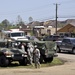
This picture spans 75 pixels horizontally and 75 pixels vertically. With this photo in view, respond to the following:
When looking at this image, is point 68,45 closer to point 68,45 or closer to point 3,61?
point 68,45

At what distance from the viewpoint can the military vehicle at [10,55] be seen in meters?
25.1

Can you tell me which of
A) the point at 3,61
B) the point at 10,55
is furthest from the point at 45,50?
the point at 3,61

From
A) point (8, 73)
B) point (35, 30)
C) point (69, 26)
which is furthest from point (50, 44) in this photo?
point (35, 30)

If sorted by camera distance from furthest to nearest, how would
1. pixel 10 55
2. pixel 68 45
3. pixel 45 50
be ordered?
pixel 68 45, pixel 45 50, pixel 10 55

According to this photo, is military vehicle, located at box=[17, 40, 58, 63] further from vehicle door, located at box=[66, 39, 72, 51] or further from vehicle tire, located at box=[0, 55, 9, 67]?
vehicle door, located at box=[66, 39, 72, 51]

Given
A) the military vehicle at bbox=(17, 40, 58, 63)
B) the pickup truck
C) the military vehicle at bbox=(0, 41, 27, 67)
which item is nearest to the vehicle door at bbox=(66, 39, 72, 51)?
the pickup truck

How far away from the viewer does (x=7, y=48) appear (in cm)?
2606

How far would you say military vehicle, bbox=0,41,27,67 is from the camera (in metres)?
25.1

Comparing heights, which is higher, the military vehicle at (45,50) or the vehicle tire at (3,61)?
the military vehicle at (45,50)

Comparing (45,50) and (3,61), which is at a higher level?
(45,50)

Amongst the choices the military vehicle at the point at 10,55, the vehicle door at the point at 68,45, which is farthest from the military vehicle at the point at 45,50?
the vehicle door at the point at 68,45

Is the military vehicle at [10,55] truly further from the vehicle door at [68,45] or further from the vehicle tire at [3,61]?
the vehicle door at [68,45]

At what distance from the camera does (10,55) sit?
25141 mm

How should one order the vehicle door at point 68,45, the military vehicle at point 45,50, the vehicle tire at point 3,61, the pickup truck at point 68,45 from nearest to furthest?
the vehicle tire at point 3,61 → the military vehicle at point 45,50 → the pickup truck at point 68,45 → the vehicle door at point 68,45
